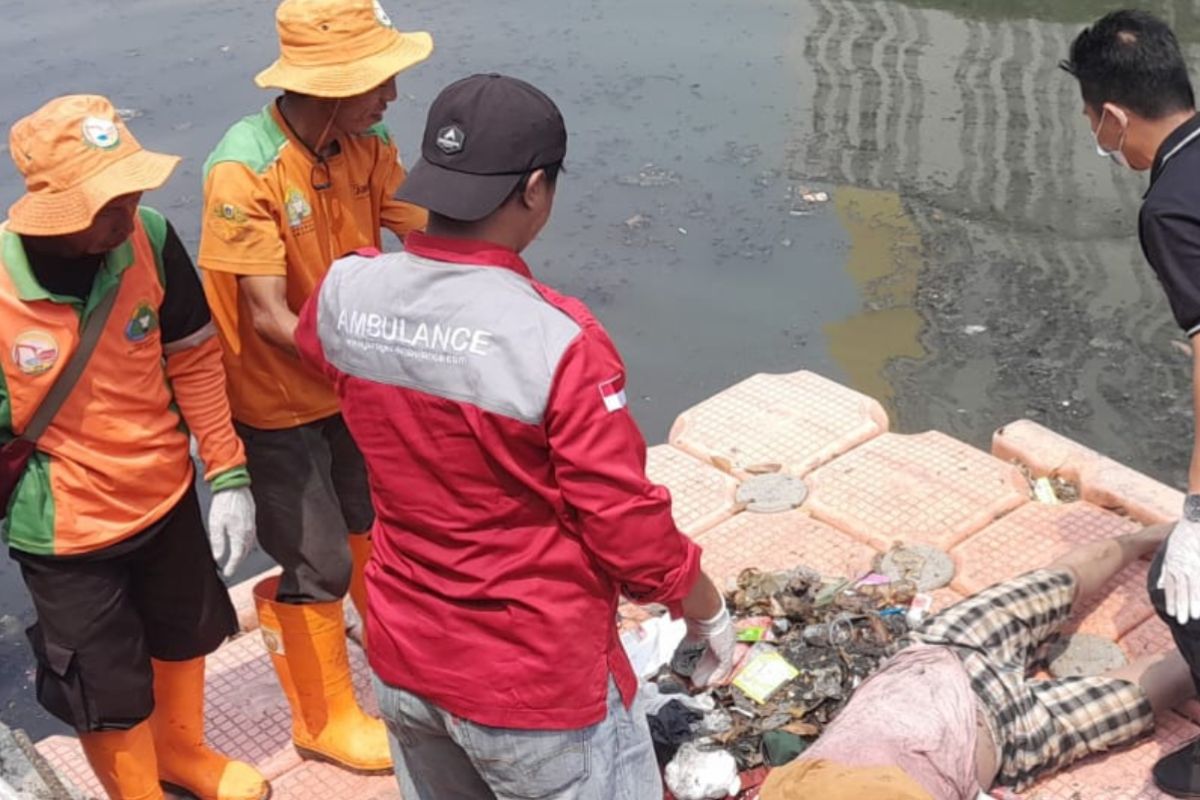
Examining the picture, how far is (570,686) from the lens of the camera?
7.13ft

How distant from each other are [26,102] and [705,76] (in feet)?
15.1

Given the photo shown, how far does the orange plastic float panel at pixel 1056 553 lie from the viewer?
3.89 m

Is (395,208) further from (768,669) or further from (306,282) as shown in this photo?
(768,669)

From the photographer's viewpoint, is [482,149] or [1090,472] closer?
[482,149]

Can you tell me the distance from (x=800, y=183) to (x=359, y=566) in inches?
176

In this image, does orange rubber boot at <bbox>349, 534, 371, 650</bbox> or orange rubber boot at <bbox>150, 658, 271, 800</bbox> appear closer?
orange rubber boot at <bbox>150, 658, 271, 800</bbox>

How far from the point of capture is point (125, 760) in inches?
119

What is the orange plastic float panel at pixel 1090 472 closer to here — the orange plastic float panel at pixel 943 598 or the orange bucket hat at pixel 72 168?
the orange plastic float panel at pixel 943 598

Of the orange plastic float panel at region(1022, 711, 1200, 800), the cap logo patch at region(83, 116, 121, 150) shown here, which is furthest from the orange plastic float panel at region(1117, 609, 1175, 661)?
the cap logo patch at region(83, 116, 121, 150)

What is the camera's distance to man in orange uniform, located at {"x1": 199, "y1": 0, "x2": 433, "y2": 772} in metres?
2.93

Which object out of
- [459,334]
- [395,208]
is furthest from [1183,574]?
[395,208]

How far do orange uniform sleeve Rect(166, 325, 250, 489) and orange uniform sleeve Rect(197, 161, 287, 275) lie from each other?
0.20m

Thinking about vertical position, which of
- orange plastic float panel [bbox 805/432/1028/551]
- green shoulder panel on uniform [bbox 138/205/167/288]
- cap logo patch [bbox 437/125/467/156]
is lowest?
orange plastic float panel [bbox 805/432/1028/551]

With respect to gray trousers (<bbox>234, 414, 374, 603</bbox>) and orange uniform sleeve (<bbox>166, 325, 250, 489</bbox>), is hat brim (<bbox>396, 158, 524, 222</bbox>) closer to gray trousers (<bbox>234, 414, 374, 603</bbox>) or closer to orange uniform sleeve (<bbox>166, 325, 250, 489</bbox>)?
orange uniform sleeve (<bbox>166, 325, 250, 489</bbox>)
